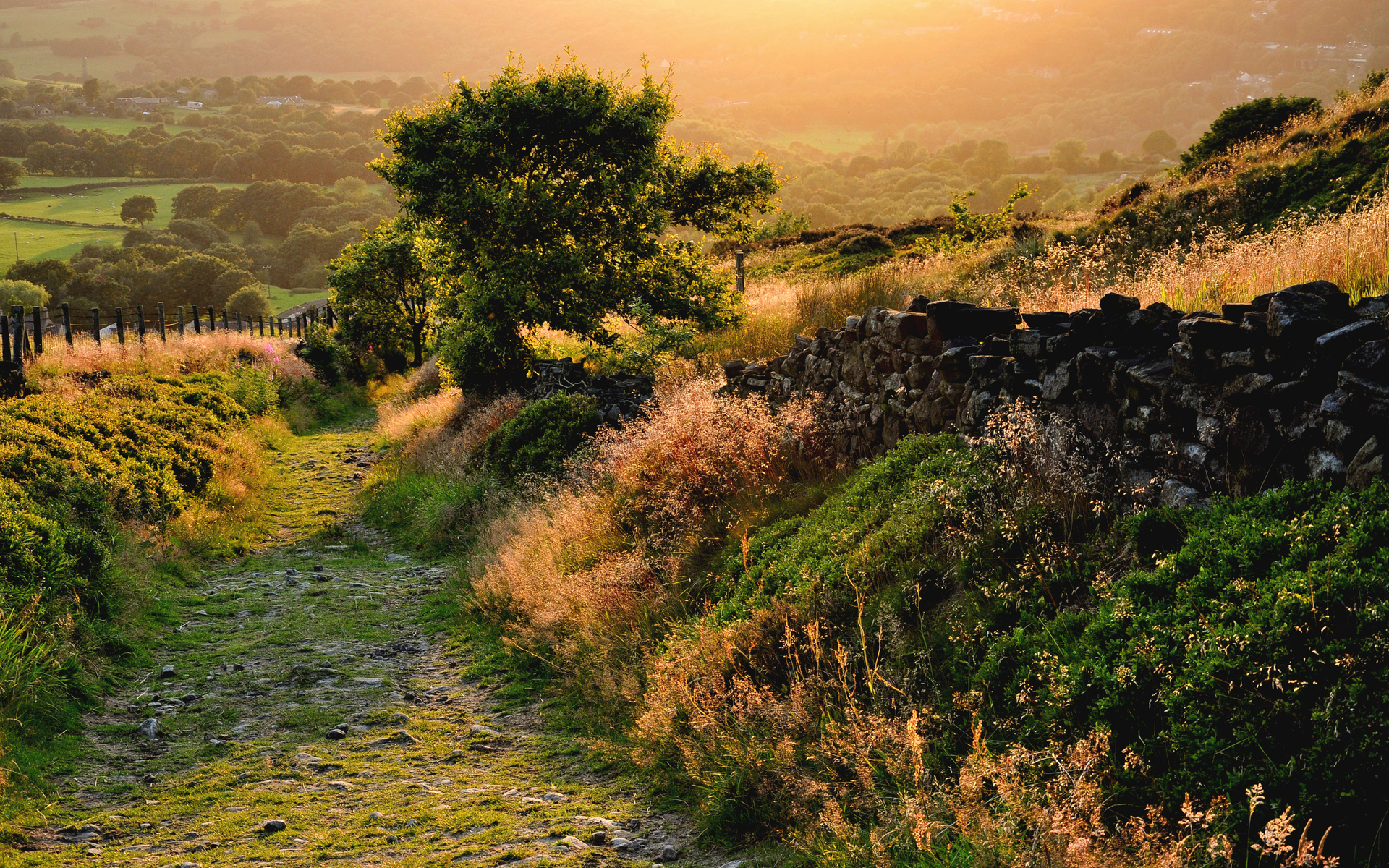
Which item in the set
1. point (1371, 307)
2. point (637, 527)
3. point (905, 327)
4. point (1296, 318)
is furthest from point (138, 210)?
point (1371, 307)

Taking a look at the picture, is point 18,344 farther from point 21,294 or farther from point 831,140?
point 831,140

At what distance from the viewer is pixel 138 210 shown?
4444 inches

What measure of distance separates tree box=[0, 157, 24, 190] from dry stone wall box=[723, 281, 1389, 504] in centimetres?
16681

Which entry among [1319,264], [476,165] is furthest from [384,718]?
[476,165]

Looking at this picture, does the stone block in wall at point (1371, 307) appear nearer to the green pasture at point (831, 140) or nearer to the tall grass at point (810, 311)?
the tall grass at point (810, 311)

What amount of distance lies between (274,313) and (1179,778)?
9413 cm

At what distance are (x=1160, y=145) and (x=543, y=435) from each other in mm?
143589

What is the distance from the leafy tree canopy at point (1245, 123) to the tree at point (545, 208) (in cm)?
1843

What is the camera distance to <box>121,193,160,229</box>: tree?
366ft

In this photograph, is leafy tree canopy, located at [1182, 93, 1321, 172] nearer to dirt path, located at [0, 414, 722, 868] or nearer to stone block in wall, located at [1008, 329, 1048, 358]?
stone block in wall, located at [1008, 329, 1048, 358]

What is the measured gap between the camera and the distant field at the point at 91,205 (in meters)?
112

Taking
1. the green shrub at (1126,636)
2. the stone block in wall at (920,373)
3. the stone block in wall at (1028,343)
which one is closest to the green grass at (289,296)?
the stone block in wall at (920,373)

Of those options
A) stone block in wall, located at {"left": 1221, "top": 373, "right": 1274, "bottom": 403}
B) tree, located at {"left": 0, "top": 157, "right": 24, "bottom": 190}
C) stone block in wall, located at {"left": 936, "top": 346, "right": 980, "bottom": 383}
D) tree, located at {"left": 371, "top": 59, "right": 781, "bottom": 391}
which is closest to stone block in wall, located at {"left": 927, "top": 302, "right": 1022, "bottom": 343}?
stone block in wall, located at {"left": 936, "top": 346, "right": 980, "bottom": 383}

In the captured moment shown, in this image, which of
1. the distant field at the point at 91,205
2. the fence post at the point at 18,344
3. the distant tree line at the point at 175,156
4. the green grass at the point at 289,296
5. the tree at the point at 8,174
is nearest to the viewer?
the fence post at the point at 18,344
